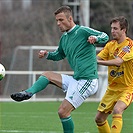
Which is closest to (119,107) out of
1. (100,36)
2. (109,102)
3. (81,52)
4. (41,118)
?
(109,102)

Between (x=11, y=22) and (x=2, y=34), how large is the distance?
1085 mm

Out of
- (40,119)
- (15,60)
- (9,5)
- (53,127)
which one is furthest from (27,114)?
(9,5)

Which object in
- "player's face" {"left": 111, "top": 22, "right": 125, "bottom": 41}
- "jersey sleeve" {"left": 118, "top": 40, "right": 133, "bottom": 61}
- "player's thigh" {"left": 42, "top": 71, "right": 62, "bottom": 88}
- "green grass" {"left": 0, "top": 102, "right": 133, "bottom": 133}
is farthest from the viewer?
"green grass" {"left": 0, "top": 102, "right": 133, "bottom": 133}

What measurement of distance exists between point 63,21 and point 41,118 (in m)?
4.95

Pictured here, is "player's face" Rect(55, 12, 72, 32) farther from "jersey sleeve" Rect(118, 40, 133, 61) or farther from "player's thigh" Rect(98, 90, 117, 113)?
"player's thigh" Rect(98, 90, 117, 113)

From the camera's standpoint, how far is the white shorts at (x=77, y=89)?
884 centimetres

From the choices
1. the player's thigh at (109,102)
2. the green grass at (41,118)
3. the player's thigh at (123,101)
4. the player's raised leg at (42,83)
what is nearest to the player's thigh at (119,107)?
the player's thigh at (123,101)

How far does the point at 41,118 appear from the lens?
13.6 metres

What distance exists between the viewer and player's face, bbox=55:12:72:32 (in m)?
8.93

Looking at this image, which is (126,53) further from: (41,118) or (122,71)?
(41,118)

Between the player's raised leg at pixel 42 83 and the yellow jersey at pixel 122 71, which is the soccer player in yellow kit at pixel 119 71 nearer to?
the yellow jersey at pixel 122 71

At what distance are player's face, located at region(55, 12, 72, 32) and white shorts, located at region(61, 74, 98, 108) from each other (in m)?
0.71

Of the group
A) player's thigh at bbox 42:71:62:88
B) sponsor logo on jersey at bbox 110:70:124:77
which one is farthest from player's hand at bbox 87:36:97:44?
sponsor logo on jersey at bbox 110:70:124:77

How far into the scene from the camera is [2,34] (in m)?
31.0
